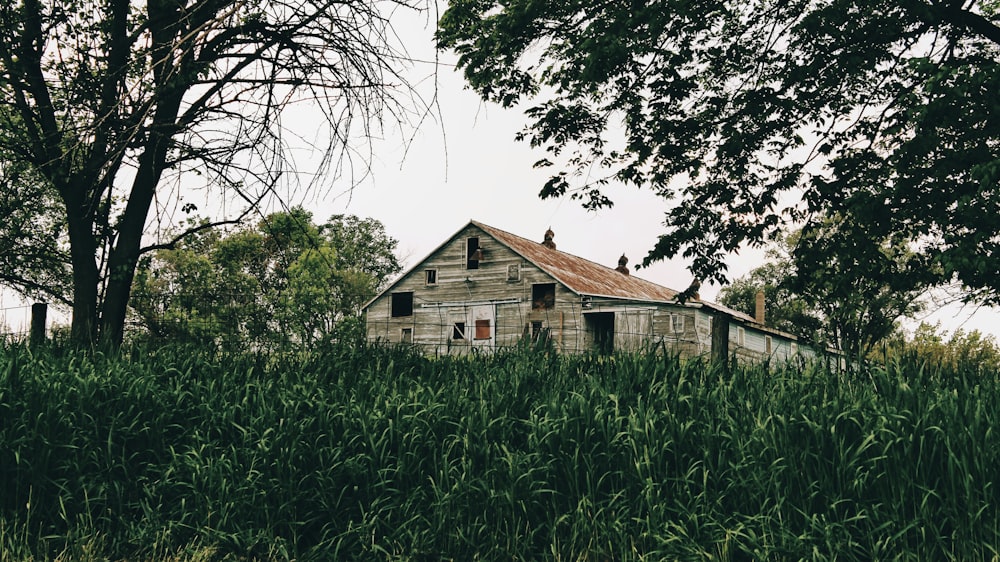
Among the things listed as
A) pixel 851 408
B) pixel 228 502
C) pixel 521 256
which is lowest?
pixel 228 502

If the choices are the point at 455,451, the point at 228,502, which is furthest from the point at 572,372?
the point at 228,502

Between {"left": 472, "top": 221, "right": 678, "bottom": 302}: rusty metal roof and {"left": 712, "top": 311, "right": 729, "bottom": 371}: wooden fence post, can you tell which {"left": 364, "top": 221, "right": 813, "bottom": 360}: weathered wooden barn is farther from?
{"left": 712, "top": 311, "right": 729, "bottom": 371}: wooden fence post

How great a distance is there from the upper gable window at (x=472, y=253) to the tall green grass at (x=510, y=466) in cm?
2756

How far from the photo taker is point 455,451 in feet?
19.0

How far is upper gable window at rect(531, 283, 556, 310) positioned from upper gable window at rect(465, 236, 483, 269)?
346cm

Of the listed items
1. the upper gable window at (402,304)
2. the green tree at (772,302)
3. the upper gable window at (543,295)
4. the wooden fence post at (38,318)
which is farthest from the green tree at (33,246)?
the green tree at (772,302)

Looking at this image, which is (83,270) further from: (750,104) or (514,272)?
(514,272)

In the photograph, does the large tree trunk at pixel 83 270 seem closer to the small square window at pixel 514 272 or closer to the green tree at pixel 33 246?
the green tree at pixel 33 246

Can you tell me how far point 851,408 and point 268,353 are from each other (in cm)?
591

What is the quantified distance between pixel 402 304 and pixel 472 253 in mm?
5022

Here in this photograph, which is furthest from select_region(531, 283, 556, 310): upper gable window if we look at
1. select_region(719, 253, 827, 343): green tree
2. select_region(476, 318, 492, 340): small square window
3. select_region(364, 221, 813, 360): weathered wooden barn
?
select_region(719, 253, 827, 343): green tree

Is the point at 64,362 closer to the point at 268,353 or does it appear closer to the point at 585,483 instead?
the point at 268,353

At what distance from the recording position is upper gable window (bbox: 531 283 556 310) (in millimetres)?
31922

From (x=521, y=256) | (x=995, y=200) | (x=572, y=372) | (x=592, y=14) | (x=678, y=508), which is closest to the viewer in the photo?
(x=678, y=508)
